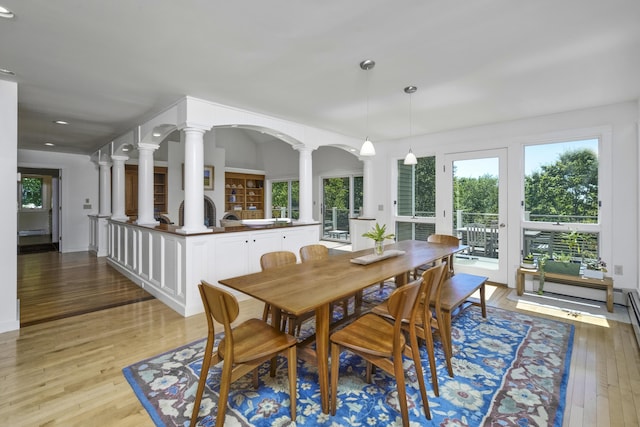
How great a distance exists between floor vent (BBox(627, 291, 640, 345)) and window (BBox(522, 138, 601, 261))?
0.57 metres

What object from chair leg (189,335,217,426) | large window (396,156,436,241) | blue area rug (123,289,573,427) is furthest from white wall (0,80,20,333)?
large window (396,156,436,241)

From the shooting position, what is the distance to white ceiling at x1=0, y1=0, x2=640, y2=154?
1896mm

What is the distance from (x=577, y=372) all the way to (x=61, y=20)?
447 centimetres

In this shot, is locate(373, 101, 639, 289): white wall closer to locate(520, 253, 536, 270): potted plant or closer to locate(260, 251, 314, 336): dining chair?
locate(520, 253, 536, 270): potted plant

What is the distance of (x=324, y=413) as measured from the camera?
1.79 metres

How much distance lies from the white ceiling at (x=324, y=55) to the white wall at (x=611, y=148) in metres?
0.22

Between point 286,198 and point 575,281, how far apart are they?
7178 mm

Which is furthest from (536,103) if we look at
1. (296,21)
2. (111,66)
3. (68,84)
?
(68,84)

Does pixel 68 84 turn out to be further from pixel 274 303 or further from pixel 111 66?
pixel 274 303

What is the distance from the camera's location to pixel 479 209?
16.0 feet

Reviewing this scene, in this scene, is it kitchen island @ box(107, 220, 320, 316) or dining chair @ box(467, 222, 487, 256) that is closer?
kitchen island @ box(107, 220, 320, 316)

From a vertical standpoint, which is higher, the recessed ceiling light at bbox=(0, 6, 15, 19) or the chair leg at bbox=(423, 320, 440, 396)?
the recessed ceiling light at bbox=(0, 6, 15, 19)

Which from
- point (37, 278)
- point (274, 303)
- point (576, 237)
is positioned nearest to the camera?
point (274, 303)

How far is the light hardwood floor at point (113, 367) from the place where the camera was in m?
1.82
